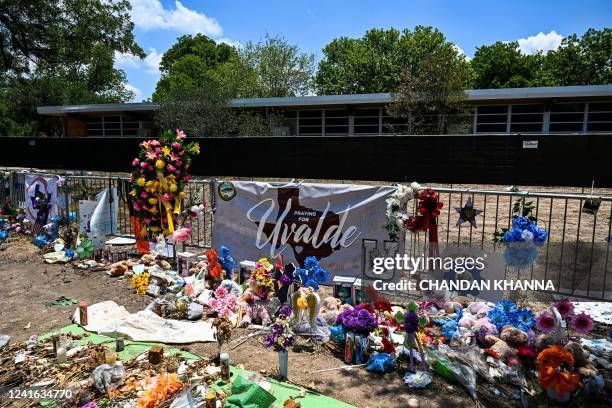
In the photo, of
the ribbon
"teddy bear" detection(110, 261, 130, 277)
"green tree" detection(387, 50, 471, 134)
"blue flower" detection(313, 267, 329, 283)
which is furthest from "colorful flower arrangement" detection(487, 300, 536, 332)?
"green tree" detection(387, 50, 471, 134)

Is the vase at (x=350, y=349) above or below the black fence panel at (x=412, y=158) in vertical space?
below

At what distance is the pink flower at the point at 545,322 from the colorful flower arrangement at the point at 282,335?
2323 mm

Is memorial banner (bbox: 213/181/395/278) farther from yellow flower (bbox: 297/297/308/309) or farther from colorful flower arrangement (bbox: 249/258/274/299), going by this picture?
yellow flower (bbox: 297/297/308/309)

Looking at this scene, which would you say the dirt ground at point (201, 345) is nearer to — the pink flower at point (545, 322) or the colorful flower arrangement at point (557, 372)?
the colorful flower arrangement at point (557, 372)

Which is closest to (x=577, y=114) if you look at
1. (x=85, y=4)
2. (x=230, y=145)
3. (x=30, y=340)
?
(x=230, y=145)

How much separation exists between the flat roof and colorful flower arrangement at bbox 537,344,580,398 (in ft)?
58.6

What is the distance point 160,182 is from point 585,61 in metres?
42.6

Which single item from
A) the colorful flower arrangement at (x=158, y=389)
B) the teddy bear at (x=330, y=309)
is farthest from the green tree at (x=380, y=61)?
the colorful flower arrangement at (x=158, y=389)

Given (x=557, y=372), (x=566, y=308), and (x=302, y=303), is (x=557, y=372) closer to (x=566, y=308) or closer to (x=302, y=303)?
(x=566, y=308)

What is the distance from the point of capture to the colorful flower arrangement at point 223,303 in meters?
5.33

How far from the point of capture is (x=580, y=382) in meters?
3.69

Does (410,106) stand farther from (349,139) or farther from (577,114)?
(349,139)

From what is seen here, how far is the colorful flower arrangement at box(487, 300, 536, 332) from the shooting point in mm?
4500

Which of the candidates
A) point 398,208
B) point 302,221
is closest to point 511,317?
point 398,208
